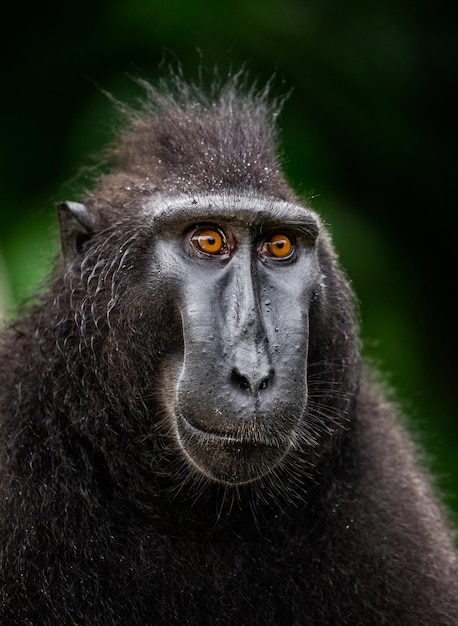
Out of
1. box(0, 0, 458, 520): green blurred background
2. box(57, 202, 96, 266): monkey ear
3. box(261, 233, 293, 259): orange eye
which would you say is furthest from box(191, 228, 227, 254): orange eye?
box(0, 0, 458, 520): green blurred background

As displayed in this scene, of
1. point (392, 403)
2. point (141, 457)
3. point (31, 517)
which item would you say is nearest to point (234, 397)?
point (141, 457)

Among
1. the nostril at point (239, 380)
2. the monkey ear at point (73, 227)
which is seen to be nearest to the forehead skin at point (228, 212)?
the monkey ear at point (73, 227)

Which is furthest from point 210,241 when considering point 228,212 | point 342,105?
point 342,105

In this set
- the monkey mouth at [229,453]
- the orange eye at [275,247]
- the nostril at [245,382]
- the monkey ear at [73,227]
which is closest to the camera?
the nostril at [245,382]

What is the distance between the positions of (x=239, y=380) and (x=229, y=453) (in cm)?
31

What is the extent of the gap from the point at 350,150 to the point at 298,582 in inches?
197

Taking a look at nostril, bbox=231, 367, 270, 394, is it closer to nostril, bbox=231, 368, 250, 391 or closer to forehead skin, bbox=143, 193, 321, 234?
nostril, bbox=231, 368, 250, 391

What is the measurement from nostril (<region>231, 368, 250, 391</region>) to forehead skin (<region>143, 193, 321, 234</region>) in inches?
27.5

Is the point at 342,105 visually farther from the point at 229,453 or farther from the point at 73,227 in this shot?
the point at 229,453

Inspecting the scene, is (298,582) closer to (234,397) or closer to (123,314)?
(234,397)

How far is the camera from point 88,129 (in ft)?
26.4

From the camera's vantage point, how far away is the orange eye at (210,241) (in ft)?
14.2

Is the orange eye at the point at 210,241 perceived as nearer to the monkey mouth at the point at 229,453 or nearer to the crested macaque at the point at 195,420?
the crested macaque at the point at 195,420

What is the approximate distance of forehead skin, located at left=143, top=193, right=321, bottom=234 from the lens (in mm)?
4297
